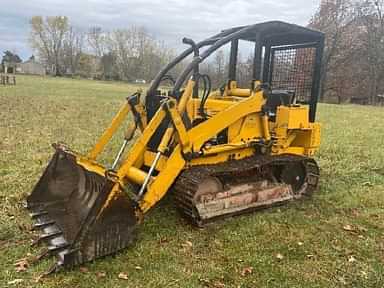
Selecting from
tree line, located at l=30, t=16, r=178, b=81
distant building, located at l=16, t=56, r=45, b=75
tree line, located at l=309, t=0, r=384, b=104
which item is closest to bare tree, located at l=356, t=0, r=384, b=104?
tree line, located at l=309, t=0, r=384, b=104

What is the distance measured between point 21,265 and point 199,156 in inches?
83.1

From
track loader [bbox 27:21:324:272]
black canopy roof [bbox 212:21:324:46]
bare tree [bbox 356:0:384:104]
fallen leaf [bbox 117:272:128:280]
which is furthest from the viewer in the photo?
bare tree [bbox 356:0:384:104]

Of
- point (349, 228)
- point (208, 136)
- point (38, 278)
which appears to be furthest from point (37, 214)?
point (349, 228)

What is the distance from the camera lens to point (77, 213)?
4.00 m

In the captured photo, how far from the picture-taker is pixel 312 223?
4.61m

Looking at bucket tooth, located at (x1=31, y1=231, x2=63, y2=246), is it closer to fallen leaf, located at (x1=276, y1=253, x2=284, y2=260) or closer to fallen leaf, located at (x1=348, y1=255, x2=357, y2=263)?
fallen leaf, located at (x1=276, y1=253, x2=284, y2=260)

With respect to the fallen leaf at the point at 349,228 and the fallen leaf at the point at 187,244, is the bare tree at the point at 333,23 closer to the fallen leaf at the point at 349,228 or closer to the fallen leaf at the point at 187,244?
the fallen leaf at the point at 349,228

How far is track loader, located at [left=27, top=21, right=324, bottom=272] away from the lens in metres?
3.59

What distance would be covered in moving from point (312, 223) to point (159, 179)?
1991 millimetres

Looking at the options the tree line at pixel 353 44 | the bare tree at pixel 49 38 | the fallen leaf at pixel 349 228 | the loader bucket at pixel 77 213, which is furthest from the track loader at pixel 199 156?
the bare tree at pixel 49 38

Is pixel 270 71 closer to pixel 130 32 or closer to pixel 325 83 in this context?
pixel 325 83

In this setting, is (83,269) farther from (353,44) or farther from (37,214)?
(353,44)

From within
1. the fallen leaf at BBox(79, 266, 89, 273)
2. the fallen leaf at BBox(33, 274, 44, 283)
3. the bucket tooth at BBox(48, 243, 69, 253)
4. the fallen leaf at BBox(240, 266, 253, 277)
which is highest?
the bucket tooth at BBox(48, 243, 69, 253)

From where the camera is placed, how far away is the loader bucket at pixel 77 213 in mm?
3346
